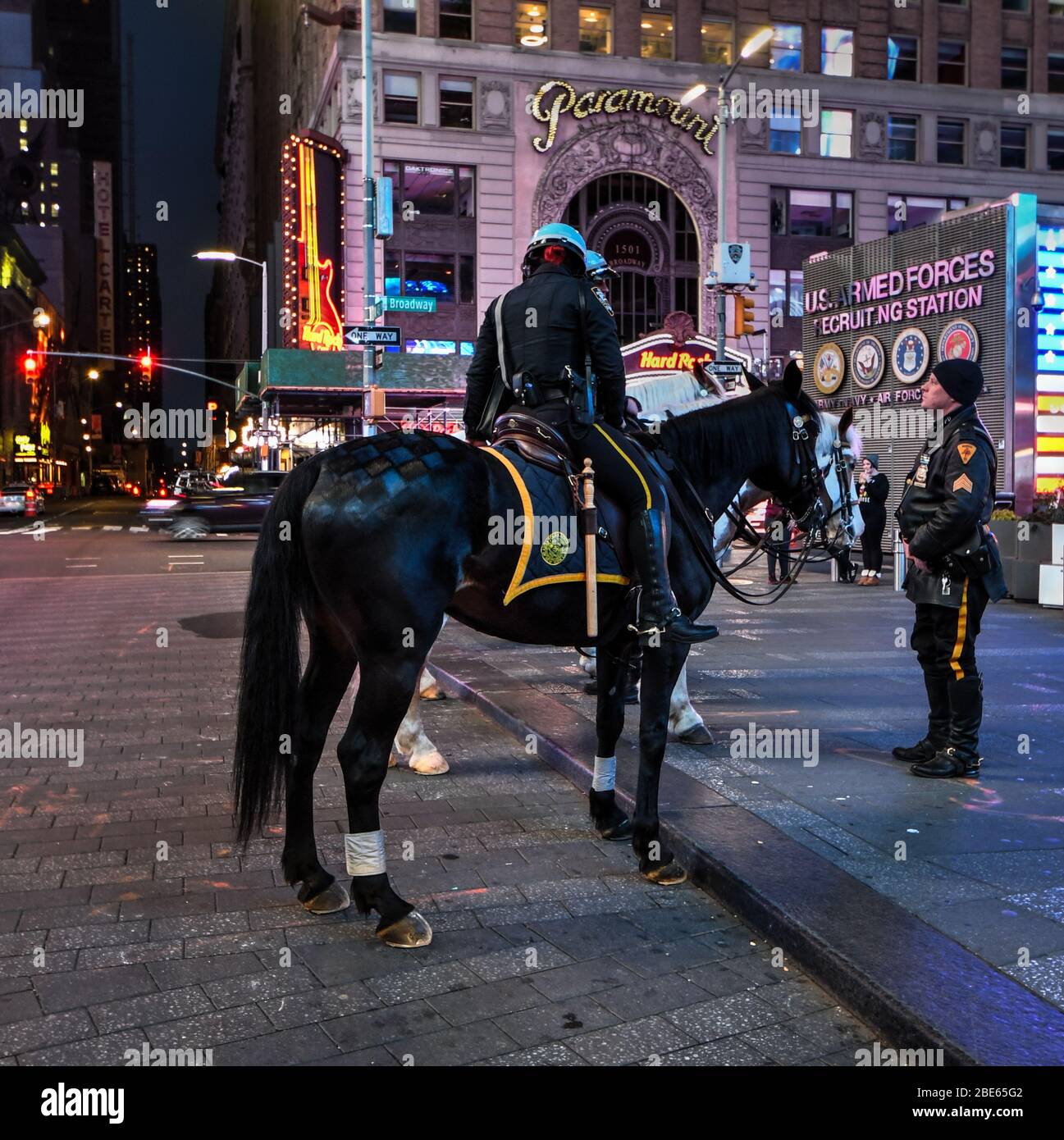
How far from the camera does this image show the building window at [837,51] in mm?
42969

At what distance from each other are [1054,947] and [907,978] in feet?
2.22

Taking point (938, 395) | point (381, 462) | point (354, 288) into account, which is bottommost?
point (381, 462)

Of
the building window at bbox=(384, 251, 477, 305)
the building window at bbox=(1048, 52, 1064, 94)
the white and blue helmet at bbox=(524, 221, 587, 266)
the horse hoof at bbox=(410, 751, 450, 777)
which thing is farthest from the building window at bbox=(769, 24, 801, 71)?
the horse hoof at bbox=(410, 751, 450, 777)

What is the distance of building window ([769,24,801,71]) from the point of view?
1678 inches

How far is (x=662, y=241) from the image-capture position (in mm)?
42250

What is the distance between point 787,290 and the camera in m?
43.0

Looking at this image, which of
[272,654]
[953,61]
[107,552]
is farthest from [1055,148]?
[272,654]

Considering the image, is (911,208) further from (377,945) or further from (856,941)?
(377,945)

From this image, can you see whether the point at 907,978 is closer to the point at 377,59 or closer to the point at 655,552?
the point at 655,552

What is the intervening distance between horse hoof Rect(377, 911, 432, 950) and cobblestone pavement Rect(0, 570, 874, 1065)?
49 mm

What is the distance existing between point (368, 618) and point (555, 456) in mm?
1228

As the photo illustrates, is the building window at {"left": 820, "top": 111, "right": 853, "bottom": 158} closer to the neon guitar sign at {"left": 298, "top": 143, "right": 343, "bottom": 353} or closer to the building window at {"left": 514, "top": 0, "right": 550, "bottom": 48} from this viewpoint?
the building window at {"left": 514, "top": 0, "right": 550, "bottom": 48}

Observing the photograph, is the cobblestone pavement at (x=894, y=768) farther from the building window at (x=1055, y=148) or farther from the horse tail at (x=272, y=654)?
the building window at (x=1055, y=148)
